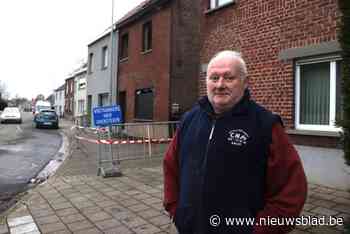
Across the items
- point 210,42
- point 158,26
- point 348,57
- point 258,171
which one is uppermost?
point 158,26

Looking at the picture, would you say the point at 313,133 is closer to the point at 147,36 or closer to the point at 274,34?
the point at 274,34

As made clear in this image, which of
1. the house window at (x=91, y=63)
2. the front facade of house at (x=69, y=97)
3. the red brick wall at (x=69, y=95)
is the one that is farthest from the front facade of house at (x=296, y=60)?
the red brick wall at (x=69, y=95)

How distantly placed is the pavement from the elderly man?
242 cm

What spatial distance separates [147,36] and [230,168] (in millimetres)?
16053

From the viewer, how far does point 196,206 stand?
7.24 feet

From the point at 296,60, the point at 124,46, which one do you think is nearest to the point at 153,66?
the point at 124,46

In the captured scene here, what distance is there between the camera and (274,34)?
754 cm

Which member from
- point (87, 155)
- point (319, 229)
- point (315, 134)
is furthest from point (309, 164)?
point (87, 155)

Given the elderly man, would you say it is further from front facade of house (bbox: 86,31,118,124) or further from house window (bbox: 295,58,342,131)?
front facade of house (bbox: 86,31,118,124)

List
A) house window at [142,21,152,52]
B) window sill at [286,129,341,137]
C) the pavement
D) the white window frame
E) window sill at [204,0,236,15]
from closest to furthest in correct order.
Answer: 1. the pavement
2. window sill at [286,129,341,137]
3. window sill at [204,0,236,15]
4. house window at [142,21,152,52]
5. the white window frame

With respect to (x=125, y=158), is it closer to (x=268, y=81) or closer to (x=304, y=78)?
(x=268, y=81)

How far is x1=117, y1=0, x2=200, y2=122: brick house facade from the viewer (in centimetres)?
1492

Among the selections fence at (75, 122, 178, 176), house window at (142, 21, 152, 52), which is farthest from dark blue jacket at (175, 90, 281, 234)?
house window at (142, 21, 152, 52)

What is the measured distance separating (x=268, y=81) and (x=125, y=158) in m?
4.79
